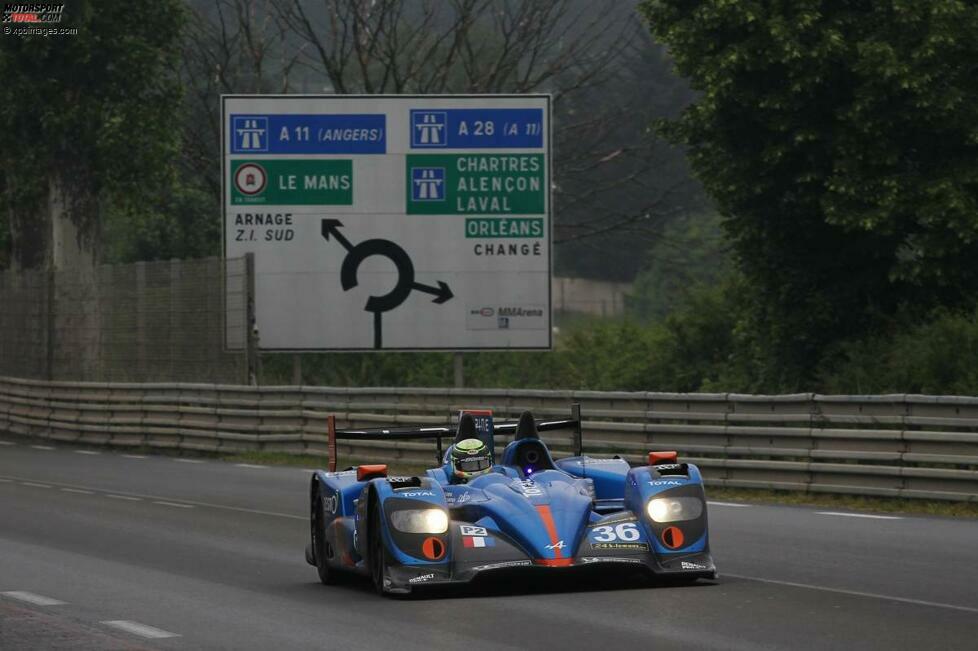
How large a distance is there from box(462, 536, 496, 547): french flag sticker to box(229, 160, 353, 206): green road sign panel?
21.9m

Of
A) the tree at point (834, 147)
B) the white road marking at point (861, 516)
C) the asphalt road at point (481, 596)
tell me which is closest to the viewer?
the asphalt road at point (481, 596)

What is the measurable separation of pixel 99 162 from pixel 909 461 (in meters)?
26.7

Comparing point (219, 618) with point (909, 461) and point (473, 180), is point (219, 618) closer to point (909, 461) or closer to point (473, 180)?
point (909, 461)

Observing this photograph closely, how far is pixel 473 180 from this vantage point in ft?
110

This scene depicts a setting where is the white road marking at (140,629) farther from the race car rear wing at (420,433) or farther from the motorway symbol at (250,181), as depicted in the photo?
the motorway symbol at (250,181)

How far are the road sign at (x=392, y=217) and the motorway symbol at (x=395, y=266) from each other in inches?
0.6

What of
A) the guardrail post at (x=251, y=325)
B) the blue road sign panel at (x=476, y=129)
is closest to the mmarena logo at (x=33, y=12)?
the guardrail post at (x=251, y=325)

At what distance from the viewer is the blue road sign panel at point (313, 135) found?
3347 cm

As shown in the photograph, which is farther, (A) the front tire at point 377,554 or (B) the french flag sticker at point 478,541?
(A) the front tire at point 377,554

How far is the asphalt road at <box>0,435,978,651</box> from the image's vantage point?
10.3 metres

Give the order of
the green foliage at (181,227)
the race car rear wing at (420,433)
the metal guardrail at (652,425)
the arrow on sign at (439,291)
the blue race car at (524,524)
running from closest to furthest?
1. the blue race car at (524,524)
2. the race car rear wing at (420,433)
3. the metal guardrail at (652,425)
4. the arrow on sign at (439,291)
5. the green foliage at (181,227)

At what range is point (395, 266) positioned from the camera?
33625 mm

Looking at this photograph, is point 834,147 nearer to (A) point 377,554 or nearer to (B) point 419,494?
(A) point 377,554

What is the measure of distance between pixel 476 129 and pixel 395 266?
2.55 m
